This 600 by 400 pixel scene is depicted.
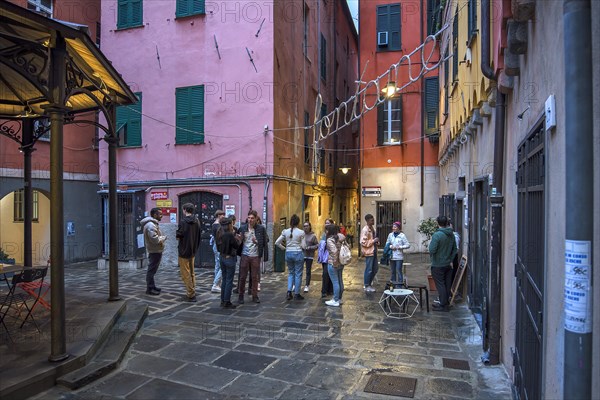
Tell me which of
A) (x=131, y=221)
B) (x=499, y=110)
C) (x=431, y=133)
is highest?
(x=431, y=133)

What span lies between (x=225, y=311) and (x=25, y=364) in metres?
3.68

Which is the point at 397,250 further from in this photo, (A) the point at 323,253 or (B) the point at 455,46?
(B) the point at 455,46

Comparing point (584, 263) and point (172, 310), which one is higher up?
point (584, 263)

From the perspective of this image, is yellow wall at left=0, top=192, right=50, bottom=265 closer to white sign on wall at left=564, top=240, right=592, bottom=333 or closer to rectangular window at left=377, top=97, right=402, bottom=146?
rectangular window at left=377, top=97, right=402, bottom=146

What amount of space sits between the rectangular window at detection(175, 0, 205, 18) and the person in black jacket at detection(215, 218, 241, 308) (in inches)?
326

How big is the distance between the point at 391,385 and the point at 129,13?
14402 mm

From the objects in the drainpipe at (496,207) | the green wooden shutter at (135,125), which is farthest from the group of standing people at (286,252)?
the green wooden shutter at (135,125)

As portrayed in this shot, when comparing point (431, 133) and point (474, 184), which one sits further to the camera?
point (431, 133)

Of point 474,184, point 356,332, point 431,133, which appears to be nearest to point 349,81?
point 431,133

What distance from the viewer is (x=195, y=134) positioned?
13.6 metres

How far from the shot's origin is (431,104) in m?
18.0

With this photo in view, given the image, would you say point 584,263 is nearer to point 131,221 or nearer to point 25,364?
point 25,364

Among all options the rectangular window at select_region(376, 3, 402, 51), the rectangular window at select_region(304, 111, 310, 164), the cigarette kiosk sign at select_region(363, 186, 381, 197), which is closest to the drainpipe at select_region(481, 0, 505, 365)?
the rectangular window at select_region(304, 111, 310, 164)

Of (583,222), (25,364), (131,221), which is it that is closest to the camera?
(583,222)
